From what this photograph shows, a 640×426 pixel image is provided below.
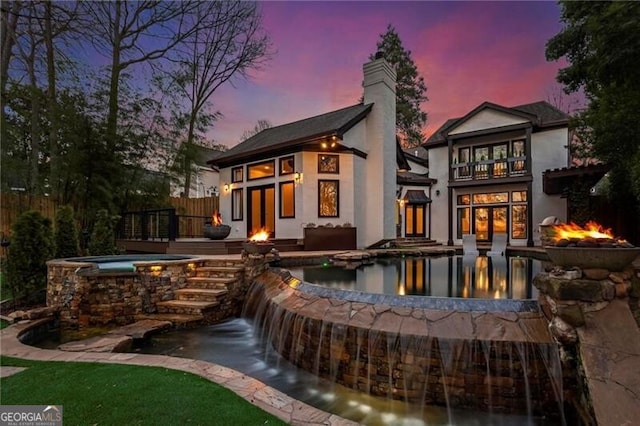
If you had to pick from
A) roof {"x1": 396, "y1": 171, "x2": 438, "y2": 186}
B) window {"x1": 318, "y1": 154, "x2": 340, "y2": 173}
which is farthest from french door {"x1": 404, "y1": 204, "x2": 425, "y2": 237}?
window {"x1": 318, "y1": 154, "x2": 340, "y2": 173}

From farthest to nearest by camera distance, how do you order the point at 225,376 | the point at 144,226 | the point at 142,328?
the point at 144,226 → the point at 142,328 → the point at 225,376

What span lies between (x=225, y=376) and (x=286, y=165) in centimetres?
963

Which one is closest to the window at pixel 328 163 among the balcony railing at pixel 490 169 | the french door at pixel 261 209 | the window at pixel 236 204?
the french door at pixel 261 209

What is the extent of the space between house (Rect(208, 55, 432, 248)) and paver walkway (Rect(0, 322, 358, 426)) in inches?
321

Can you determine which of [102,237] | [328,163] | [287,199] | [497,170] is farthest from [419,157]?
[102,237]

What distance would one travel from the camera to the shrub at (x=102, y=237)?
9.27 m

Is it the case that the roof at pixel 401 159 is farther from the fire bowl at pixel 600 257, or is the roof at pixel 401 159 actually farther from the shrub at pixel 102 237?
the fire bowl at pixel 600 257

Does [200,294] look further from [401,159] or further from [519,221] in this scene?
[519,221]

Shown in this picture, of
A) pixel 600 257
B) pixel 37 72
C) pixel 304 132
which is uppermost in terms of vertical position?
pixel 37 72

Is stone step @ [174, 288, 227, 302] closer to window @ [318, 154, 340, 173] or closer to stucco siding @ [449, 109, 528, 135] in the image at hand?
window @ [318, 154, 340, 173]

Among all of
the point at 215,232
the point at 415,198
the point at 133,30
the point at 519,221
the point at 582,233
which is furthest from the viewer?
the point at 415,198

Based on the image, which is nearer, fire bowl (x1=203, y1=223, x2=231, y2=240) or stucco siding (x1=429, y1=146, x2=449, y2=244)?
fire bowl (x1=203, y1=223, x2=231, y2=240)

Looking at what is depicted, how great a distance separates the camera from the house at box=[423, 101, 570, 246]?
1478 cm

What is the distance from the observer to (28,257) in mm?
6449
